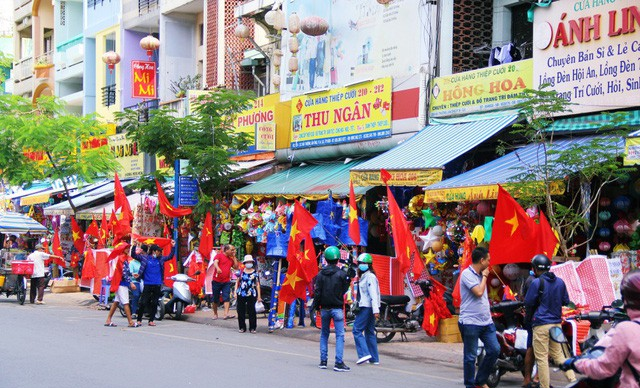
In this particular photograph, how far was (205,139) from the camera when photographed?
24.0m

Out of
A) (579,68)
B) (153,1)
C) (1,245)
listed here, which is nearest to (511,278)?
(579,68)

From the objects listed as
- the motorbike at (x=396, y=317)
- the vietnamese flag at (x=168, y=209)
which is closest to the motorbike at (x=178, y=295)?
the vietnamese flag at (x=168, y=209)

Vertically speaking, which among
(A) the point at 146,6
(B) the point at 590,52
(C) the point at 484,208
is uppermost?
(A) the point at 146,6

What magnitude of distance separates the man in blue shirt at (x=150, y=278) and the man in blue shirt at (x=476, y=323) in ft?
32.2

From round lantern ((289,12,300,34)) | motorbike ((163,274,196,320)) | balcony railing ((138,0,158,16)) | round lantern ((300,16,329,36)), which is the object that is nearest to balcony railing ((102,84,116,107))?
balcony railing ((138,0,158,16))

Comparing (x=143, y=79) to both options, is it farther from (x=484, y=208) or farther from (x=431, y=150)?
(x=484, y=208)

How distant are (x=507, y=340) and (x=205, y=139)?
13.4 meters

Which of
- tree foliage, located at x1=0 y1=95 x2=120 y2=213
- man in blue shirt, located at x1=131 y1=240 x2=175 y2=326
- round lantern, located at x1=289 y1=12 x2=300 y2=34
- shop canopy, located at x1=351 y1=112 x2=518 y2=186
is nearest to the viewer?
shop canopy, located at x1=351 y1=112 x2=518 y2=186

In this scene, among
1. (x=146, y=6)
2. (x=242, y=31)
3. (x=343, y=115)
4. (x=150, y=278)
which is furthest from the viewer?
(x=146, y=6)

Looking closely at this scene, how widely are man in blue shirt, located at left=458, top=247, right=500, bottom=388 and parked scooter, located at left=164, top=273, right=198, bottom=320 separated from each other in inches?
428

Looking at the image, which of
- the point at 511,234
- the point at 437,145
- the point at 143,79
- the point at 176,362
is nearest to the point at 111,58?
the point at 143,79

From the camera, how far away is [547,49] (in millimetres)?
16781

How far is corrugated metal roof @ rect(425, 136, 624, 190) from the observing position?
1541 cm

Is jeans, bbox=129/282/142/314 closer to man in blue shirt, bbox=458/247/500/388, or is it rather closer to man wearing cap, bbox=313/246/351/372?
man wearing cap, bbox=313/246/351/372
